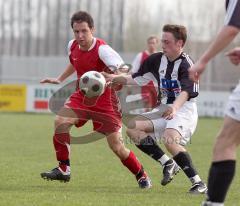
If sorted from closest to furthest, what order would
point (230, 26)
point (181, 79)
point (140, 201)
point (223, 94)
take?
point (230, 26)
point (140, 201)
point (181, 79)
point (223, 94)

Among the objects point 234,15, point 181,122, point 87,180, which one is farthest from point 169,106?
point 234,15

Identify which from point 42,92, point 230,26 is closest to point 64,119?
point 230,26

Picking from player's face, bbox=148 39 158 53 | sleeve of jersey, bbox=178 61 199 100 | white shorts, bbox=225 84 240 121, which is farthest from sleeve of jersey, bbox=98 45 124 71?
player's face, bbox=148 39 158 53

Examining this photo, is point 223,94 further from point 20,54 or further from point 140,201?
point 140,201

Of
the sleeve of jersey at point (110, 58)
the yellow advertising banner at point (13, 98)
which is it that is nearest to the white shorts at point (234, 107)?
the sleeve of jersey at point (110, 58)

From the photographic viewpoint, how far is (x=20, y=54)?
35.1 metres

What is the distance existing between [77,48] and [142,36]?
42.1m

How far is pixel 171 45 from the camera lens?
7.93 m

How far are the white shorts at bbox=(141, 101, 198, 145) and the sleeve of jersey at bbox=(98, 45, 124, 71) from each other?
0.67m

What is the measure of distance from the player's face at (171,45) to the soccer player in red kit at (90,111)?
1.73 ft

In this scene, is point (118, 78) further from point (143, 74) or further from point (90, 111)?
point (90, 111)

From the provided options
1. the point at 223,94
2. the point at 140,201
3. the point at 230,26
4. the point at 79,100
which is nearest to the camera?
the point at 230,26

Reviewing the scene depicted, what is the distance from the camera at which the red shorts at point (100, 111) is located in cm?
820

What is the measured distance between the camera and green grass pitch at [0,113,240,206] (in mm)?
6918
